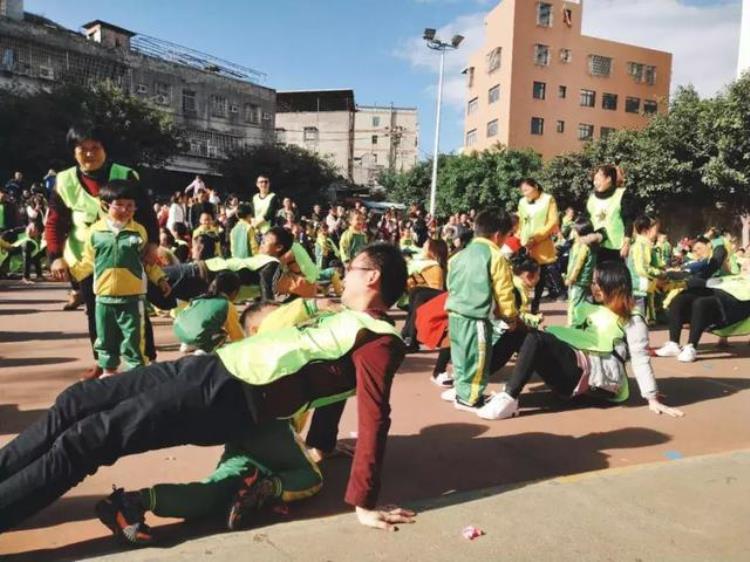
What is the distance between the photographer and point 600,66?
42.1 meters

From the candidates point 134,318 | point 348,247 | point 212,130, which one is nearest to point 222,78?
point 212,130

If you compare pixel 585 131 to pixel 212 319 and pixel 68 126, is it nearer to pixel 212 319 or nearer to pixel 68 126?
pixel 68 126

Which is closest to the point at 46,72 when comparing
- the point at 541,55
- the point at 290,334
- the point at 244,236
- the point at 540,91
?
the point at 244,236

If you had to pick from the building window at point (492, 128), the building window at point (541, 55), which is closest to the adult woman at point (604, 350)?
the building window at point (492, 128)

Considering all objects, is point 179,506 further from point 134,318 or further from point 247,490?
point 134,318

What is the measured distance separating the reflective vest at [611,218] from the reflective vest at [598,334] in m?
2.20

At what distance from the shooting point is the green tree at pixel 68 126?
25.0 m

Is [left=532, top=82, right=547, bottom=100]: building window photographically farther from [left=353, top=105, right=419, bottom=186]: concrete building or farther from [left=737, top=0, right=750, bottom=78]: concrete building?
[left=353, top=105, right=419, bottom=186]: concrete building

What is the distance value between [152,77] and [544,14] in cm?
2410

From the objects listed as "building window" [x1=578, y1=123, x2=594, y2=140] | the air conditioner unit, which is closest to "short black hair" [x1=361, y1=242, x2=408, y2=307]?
the air conditioner unit

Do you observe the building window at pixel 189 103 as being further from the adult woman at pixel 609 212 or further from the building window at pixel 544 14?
the adult woman at pixel 609 212

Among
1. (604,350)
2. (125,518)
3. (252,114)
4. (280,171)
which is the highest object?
(252,114)

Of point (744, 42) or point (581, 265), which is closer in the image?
point (581, 265)

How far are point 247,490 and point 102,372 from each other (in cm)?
258
